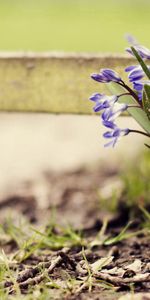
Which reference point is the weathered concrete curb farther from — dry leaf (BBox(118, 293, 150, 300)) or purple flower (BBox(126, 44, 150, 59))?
dry leaf (BBox(118, 293, 150, 300))

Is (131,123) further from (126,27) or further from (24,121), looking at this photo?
(126,27)

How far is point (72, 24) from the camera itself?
866cm

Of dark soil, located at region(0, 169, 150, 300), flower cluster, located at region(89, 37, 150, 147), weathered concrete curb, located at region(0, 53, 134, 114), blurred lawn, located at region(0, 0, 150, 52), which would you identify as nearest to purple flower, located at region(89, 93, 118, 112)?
flower cluster, located at region(89, 37, 150, 147)

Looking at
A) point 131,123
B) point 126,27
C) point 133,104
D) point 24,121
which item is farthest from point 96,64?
point 126,27

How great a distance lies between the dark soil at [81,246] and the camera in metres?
1.94

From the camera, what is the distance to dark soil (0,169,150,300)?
6.35 feet

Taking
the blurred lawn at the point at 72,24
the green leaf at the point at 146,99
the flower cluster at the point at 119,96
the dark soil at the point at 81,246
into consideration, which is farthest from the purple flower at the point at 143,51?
the blurred lawn at the point at 72,24

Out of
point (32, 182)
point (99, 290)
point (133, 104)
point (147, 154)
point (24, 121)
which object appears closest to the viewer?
point (99, 290)

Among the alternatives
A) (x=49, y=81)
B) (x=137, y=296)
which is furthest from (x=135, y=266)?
(x=49, y=81)

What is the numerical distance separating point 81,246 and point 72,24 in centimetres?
642

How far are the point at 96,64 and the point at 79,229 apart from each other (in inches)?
21.7

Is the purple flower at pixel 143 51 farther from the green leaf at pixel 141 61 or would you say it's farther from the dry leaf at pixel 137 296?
the dry leaf at pixel 137 296

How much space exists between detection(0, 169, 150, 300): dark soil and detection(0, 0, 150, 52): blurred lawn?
102 inches

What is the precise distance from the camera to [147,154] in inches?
134
